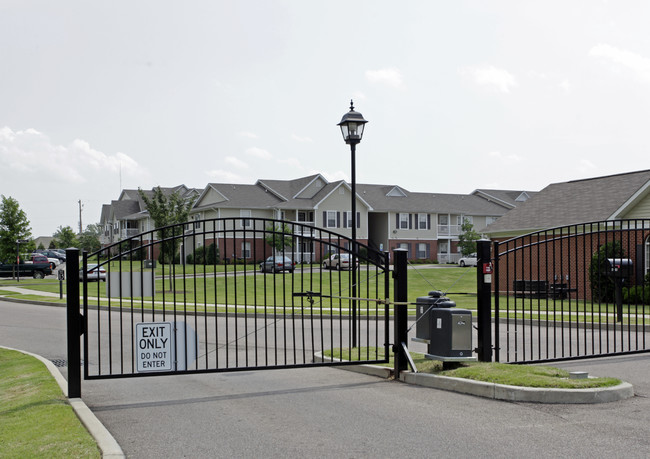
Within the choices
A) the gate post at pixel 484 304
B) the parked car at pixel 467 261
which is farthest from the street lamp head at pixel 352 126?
the parked car at pixel 467 261

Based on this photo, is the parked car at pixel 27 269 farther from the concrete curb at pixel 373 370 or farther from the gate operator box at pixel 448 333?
the gate operator box at pixel 448 333

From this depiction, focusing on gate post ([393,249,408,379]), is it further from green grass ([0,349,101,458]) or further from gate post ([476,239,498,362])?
green grass ([0,349,101,458])

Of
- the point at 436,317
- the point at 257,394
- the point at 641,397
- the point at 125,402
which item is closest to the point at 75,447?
the point at 125,402

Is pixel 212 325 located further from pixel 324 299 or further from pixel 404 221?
pixel 404 221

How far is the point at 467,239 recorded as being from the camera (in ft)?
223

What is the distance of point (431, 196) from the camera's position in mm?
75000

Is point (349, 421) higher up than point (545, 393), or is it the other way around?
point (545, 393)

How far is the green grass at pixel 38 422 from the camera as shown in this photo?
18.4 ft

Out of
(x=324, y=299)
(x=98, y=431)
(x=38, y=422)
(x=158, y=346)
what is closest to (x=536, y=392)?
(x=158, y=346)

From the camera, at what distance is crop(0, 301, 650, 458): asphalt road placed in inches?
229

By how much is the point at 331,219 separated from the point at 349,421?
194ft

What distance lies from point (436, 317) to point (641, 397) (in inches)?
105

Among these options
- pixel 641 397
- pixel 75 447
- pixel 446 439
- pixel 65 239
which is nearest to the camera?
pixel 75 447

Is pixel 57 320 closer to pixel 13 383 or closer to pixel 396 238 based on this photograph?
pixel 13 383
